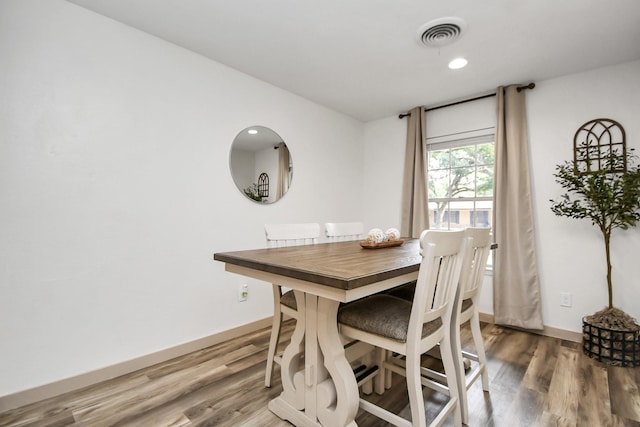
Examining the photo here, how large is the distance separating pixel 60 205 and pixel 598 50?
391 centimetres

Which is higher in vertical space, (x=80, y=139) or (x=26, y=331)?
(x=80, y=139)

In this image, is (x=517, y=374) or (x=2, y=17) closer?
(x=2, y=17)

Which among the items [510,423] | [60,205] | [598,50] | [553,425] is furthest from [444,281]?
[598,50]

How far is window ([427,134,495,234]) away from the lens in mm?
3191

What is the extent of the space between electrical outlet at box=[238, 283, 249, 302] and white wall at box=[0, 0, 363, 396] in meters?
0.06

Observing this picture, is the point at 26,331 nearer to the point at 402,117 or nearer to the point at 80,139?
the point at 80,139

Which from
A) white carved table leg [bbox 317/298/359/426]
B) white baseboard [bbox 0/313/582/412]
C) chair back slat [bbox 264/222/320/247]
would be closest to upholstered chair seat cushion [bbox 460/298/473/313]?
white carved table leg [bbox 317/298/359/426]

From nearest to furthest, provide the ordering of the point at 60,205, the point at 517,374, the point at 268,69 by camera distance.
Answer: the point at 60,205, the point at 517,374, the point at 268,69

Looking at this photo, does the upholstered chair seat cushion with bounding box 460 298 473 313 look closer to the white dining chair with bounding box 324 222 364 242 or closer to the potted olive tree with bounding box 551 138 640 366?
the white dining chair with bounding box 324 222 364 242

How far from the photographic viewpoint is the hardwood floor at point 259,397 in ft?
5.03

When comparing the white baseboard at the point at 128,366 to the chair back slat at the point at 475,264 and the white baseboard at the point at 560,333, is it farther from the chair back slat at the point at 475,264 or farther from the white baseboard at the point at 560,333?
the chair back slat at the point at 475,264

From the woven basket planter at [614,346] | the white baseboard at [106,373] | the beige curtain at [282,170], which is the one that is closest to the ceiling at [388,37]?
the beige curtain at [282,170]

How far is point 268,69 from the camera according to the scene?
8.64 ft

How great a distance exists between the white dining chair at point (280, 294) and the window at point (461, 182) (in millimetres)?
1919
